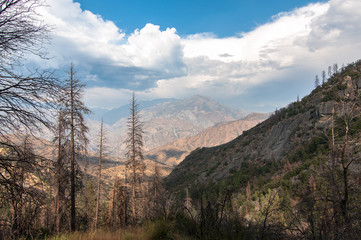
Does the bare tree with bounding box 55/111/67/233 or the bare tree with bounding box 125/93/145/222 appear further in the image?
the bare tree with bounding box 125/93/145/222

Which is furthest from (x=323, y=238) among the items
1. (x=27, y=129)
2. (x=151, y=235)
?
(x=27, y=129)

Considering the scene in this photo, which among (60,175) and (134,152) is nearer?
(60,175)

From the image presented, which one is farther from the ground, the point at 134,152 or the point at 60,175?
the point at 134,152

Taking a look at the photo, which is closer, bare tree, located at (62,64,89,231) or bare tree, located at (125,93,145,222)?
bare tree, located at (62,64,89,231)

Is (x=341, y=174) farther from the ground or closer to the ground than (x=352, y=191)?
farther from the ground

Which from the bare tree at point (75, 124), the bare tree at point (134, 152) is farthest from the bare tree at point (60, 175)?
the bare tree at point (134, 152)

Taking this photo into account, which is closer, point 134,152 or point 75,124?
point 75,124

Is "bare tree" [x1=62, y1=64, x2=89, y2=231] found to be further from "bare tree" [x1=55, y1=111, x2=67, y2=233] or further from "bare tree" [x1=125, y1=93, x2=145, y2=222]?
"bare tree" [x1=125, y1=93, x2=145, y2=222]

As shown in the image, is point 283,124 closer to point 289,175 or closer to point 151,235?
point 289,175

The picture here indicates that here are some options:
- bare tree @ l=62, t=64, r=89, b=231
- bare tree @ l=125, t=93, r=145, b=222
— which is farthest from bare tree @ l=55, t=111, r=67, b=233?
bare tree @ l=125, t=93, r=145, b=222

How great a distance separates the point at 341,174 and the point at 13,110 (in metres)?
7.68

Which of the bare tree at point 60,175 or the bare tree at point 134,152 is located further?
the bare tree at point 134,152

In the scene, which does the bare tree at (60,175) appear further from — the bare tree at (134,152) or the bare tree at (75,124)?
the bare tree at (134,152)

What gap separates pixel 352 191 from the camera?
16.7 feet
